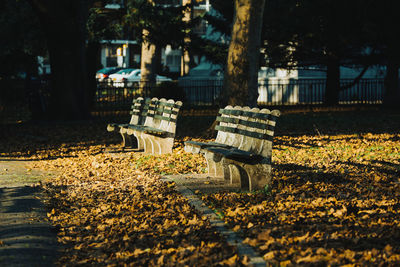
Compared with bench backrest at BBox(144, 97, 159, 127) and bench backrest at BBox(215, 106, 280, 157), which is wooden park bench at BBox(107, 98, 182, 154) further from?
bench backrest at BBox(215, 106, 280, 157)

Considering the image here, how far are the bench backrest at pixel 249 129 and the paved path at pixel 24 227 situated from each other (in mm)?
2621

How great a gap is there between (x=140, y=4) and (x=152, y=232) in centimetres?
2115

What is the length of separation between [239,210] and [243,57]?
8.34m

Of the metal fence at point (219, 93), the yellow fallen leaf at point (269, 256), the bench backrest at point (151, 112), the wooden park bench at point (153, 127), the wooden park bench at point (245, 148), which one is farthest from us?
the metal fence at point (219, 93)

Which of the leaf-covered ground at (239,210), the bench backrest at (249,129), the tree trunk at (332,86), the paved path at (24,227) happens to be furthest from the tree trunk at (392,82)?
the paved path at (24,227)

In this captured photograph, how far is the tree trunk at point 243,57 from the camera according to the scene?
579 inches

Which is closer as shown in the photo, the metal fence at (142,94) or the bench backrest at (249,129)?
the bench backrest at (249,129)

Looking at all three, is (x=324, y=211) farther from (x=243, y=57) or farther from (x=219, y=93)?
(x=219, y=93)

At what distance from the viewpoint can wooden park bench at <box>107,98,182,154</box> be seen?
38.8ft

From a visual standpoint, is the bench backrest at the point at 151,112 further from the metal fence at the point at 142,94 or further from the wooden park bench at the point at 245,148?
the metal fence at the point at 142,94

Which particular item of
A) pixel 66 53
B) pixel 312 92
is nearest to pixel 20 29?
pixel 66 53

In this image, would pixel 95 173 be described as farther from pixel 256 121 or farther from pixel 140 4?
pixel 140 4

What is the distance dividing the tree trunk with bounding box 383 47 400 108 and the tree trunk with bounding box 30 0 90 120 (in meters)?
11.5

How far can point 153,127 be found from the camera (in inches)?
511
